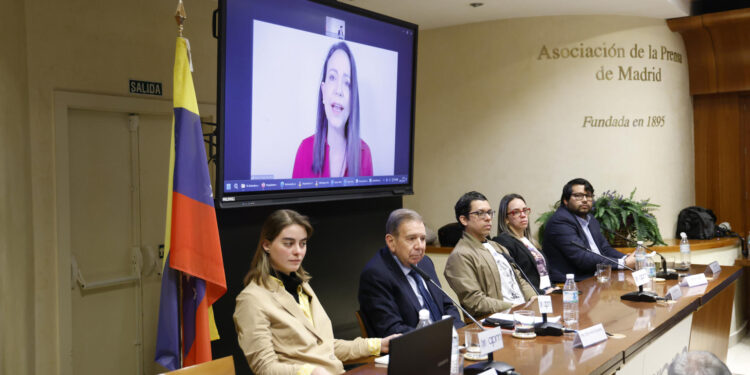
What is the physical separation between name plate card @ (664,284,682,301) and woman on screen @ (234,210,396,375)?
195 centimetres

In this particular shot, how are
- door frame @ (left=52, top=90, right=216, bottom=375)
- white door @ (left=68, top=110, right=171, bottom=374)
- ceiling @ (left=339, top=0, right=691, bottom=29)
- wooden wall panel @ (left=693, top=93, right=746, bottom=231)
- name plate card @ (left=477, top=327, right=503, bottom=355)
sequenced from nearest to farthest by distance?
name plate card @ (left=477, top=327, right=503, bottom=355) < door frame @ (left=52, top=90, right=216, bottom=375) < white door @ (left=68, top=110, right=171, bottom=374) < ceiling @ (left=339, top=0, right=691, bottom=29) < wooden wall panel @ (left=693, top=93, right=746, bottom=231)

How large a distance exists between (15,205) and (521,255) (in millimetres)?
2998

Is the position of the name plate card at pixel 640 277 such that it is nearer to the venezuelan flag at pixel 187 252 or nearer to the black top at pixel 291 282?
the black top at pixel 291 282

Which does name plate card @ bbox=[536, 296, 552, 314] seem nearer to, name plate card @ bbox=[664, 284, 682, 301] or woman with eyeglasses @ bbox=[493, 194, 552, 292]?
name plate card @ bbox=[664, 284, 682, 301]

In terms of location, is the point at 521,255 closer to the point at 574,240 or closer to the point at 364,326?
the point at 574,240

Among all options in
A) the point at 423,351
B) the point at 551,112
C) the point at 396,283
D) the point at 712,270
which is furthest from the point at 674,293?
the point at 551,112

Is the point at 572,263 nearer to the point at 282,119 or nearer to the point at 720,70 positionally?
the point at 282,119

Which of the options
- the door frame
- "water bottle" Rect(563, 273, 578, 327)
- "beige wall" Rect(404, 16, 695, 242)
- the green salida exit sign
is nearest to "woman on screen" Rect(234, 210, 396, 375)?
"water bottle" Rect(563, 273, 578, 327)

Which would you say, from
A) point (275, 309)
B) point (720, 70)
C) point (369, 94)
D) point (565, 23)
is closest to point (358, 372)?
point (275, 309)

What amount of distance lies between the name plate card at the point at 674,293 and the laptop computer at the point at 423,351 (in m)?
2.24

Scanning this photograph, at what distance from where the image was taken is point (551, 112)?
6.63m

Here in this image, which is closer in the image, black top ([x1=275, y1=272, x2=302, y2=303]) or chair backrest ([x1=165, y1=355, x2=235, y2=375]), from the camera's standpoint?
chair backrest ([x1=165, y1=355, x2=235, y2=375])

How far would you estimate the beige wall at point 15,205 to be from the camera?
137 inches

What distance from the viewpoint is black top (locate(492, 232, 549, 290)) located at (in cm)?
451
